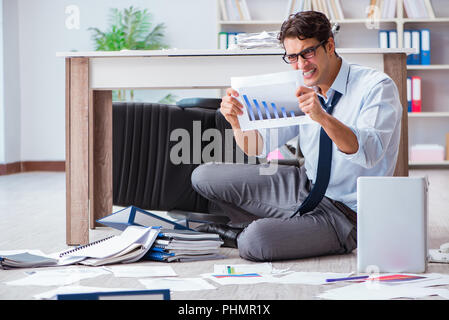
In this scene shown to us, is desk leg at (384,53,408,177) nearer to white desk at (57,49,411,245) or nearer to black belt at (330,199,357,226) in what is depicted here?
white desk at (57,49,411,245)

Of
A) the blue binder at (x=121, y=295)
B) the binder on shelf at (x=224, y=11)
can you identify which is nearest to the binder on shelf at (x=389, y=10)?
the binder on shelf at (x=224, y=11)

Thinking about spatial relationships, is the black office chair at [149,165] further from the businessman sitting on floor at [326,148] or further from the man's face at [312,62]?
the man's face at [312,62]

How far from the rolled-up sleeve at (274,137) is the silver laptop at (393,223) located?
18.0 inches

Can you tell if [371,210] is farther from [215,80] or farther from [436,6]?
[436,6]

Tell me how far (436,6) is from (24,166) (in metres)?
3.73

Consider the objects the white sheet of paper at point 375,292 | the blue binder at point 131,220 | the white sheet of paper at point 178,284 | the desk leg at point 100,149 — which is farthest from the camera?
the desk leg at point 100,149

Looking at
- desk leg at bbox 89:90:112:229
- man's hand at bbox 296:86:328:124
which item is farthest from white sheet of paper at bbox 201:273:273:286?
desk leg at bbox 89:90:112:229

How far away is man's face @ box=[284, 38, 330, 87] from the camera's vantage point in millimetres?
1564

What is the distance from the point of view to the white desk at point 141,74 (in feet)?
6.12

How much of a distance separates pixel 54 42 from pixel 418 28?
3.07 metres

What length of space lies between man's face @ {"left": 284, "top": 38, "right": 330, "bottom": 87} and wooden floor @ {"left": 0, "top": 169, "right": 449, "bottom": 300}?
49cm

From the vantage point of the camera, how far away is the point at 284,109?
59.6 inches

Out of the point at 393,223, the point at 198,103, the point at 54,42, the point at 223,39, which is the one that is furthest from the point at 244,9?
the point at 393,223

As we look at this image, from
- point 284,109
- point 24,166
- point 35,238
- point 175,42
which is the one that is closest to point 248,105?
point 284,109
